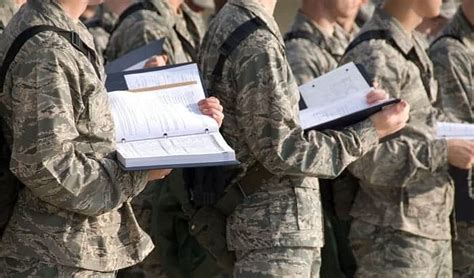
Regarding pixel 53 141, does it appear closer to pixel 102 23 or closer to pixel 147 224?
pixel 147 224

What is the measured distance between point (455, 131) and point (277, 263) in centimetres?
149

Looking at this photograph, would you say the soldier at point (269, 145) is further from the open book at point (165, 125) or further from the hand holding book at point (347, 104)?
the open book at point (165, 125)

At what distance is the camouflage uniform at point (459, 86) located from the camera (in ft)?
18.4

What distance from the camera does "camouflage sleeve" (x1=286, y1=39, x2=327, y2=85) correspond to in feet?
18.5

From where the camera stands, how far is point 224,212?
4.21 meters

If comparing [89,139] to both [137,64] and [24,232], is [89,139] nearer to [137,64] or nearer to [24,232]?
[24,232]

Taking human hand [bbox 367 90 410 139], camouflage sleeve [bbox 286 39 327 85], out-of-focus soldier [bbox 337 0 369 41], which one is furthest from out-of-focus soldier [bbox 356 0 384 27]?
human hand [bbox 367 90 410 139]

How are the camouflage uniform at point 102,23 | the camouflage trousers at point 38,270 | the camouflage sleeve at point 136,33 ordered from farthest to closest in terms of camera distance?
the camouflage uniform at point 102,23 → the camouflage sleeve at point 136,33 → the camouflage trousers at point 38,270

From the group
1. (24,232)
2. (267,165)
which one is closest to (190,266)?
(267,165)

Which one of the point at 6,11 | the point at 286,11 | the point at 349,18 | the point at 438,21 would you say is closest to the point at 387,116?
the point at 6,11

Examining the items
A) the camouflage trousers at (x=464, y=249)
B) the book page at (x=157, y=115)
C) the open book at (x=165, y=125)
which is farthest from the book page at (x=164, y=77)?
the camouflage trousers at (x=464, y=249)

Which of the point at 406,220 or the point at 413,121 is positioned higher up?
the point at 413,121

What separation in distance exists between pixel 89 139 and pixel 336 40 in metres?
2.99

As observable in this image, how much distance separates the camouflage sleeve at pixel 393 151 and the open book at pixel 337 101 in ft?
1.42
